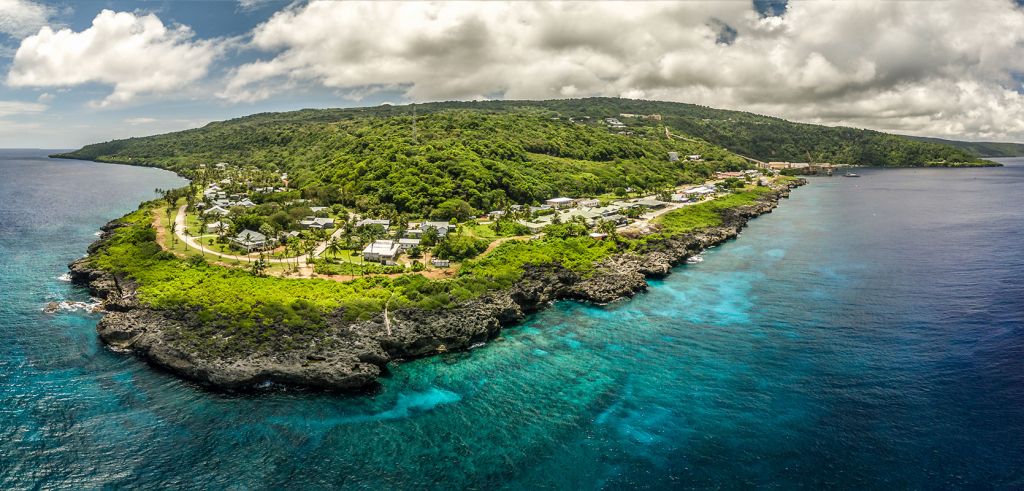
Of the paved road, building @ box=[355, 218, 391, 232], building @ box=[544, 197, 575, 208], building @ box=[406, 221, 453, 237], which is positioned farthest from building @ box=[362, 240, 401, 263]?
building @ box=[544, 197, 575, 208]

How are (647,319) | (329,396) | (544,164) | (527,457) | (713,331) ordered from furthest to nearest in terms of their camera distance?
(544,164) → (647,319) → (713,331) → (329,396) → (527,457)

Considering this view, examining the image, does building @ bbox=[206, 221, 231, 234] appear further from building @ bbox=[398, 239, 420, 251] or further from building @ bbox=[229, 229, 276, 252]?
building @ bbox=[398, 239, 420, 251]

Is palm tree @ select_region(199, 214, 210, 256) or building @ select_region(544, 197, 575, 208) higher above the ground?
building @ select_region(544, 197, 575, 208)

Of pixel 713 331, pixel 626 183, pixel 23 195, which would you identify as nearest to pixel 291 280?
pixel 713 331

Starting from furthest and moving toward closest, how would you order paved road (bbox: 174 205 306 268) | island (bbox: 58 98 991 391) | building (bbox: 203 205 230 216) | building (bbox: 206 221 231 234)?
building (bbox: 203 205 230 216), building (bbox: 206 221 231 234), paved road (bbox: 174 205 306 268), island (bbox: 58 98 991 391)

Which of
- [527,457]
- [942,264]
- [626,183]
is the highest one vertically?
[626,183]

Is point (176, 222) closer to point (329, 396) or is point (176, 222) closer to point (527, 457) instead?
point (329, 396)
